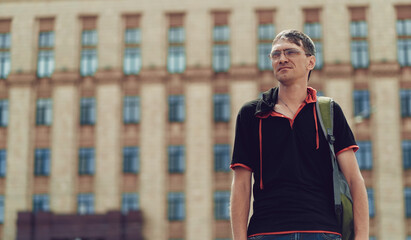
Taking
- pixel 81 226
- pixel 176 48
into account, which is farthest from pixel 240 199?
pixel 176 48

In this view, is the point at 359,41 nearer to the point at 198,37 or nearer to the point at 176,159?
the point at 198,37

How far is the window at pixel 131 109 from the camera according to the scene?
137ft

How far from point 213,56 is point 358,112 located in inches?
349

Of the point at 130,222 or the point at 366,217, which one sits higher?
the point at 366,217

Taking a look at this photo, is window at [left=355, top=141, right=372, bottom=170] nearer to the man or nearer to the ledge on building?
the ledge on building

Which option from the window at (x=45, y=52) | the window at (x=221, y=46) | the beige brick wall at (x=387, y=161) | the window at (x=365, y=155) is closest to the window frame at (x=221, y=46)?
the window at (x=221, y=46)

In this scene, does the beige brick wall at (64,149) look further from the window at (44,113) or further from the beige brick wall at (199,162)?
the beige brick wall at (199,162)

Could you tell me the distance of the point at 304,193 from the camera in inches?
153

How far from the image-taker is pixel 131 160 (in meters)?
41.2

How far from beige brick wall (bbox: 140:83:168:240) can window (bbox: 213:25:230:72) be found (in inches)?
143

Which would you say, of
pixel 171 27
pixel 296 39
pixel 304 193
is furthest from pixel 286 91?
pixel 171 27

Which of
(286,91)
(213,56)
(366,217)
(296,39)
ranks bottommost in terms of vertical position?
(366,217)

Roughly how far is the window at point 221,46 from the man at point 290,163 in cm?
3850

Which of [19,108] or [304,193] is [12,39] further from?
[304,193]
